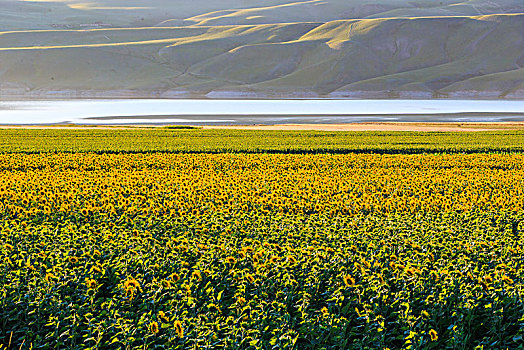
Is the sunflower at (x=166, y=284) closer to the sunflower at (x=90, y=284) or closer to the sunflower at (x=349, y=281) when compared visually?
the sunflower at (x=90, y=284)

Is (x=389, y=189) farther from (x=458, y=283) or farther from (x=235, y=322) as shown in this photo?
(x=235, y=322)

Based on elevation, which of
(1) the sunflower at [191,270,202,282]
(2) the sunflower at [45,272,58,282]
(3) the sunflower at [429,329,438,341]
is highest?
(2) the sunflower at [45,272,58,282]

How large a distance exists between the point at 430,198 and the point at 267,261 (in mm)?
7282

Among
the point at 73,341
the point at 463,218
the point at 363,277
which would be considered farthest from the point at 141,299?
the point at 463,218

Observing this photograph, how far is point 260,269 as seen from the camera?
347 inches

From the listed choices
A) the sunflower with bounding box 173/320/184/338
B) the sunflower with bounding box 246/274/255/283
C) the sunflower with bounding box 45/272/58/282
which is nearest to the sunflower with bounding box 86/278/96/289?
the sunflower with bounding box 45/272/58/282

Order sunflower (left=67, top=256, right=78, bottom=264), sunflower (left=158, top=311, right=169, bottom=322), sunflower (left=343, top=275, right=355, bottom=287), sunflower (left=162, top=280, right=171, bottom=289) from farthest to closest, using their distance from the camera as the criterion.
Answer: sunflower (left=67, top=256, right=78, bottom=264) < sunflower (left=162, top=280, right=171, bottom=289) < sunflower (left=343, top=275, right=355, bottom=287) < sunflower (left=158, top=311, right=169, bottom=322)

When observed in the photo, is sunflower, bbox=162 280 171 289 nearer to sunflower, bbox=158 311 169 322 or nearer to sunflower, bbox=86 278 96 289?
sunflower, bbox=158 311 169 322

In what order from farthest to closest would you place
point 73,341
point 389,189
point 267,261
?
1. point 389,189
2. point 267,261
3. point 73,341

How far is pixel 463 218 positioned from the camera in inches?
505

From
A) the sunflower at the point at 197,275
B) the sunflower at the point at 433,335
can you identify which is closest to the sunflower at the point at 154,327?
the sunflower at the point at 197,275

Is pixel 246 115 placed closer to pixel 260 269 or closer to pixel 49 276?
pixel 260 269

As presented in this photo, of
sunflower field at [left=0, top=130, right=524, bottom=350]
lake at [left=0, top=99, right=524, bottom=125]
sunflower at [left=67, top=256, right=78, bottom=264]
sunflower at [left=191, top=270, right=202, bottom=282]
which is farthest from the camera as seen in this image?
lake at [left=0, top=99, right=524, bottom=125]

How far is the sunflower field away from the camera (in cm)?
724
